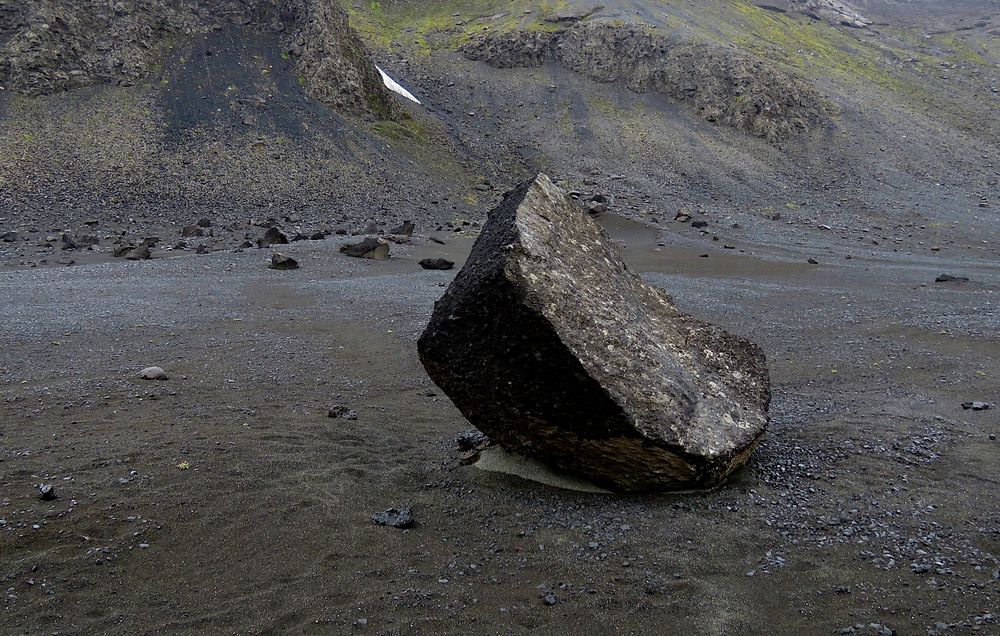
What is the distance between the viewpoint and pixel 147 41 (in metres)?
35.9

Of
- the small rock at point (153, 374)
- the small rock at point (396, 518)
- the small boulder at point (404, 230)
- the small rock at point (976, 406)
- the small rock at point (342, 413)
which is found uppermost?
the small rock at point (976, 406)

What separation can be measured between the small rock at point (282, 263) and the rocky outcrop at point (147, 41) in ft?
66.1

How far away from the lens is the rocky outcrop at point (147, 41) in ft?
109

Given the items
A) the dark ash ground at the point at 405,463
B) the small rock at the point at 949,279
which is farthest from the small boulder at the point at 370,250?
the small rock at the point at 949,279

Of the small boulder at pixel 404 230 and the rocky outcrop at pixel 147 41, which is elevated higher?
the rocky outcrop at pixel 147 41

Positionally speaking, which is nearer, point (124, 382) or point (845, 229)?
point (124, 382)

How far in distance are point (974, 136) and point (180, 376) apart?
47306 millimetres

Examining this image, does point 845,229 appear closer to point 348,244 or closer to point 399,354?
point 348,244

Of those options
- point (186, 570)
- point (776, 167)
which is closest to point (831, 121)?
point (776, 167)

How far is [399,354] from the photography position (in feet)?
38.1

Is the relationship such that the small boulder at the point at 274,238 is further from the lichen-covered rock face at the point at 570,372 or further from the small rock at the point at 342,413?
the lichen-covered rock face at the point at 570,372

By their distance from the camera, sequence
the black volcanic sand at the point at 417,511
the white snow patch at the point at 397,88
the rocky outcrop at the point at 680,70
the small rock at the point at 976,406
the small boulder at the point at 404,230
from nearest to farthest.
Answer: the black volcanic sand at the point at 417,511, the small rock at the point at 976,406, the small boulder at the point at 404,230, the rocky outcrop at the point at 680,70, the white snow patch at the point at 397,88

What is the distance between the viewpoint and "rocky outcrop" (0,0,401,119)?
3322 cm

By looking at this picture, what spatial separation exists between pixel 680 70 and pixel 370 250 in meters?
31.7
